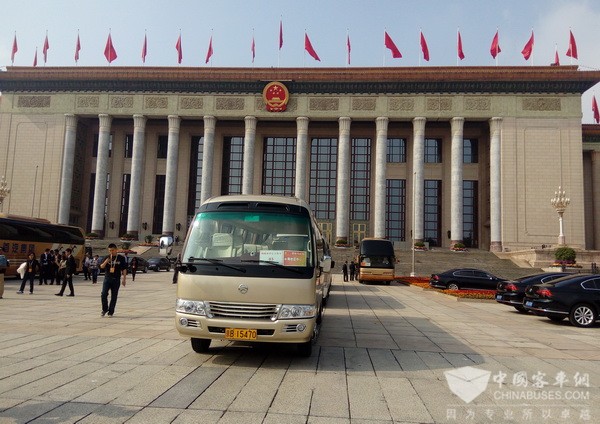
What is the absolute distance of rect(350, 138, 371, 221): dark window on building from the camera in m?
49.3

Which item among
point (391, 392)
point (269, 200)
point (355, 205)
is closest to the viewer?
point (391, 392)

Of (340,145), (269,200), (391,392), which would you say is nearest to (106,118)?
(340,145)

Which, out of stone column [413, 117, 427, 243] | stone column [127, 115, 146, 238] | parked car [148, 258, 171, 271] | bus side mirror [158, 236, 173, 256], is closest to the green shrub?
stone column [413, 117, 427, 243]

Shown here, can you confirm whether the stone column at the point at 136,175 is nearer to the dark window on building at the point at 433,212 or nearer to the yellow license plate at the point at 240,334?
the dark window on building at the point at 433,212

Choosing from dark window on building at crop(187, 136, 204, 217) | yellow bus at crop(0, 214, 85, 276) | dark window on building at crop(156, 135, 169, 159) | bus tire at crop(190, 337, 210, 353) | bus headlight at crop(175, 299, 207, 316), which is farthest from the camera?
dark window on building at crop(156, 135, 169, 159)

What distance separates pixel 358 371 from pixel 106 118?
4807cm

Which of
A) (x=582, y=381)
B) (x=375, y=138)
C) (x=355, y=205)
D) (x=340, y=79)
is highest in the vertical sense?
(x=340, y=79)

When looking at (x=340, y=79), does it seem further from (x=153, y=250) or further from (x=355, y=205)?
(x=153, y=250)

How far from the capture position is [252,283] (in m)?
6.46

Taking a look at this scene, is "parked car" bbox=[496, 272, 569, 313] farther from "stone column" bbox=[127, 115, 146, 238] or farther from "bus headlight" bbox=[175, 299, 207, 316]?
"stone column" bbox=[127, 115, 146, 238]

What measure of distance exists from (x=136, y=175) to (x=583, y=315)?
1712 inches

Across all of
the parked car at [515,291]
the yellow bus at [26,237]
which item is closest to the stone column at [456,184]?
the parked car at [515,291]

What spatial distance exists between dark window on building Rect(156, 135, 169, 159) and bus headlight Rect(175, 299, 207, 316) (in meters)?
47.4

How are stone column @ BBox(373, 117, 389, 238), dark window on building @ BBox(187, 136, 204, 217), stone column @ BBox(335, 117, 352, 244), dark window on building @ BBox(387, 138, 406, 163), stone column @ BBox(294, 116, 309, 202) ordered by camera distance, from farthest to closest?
dark window on building @ BBox(187, 136, 204, 217) → dark window on building @ BBox(387, 138, 406, 163) → stone column @ BBox(294, 116, 309, 202) → stone column @ BBox(335, 117, 352, 244) → stone column @ BBox(373, 117, 389, 238)
